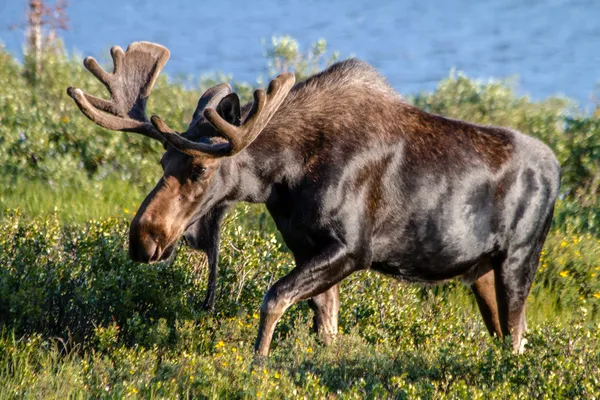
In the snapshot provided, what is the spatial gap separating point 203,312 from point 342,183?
1624mm

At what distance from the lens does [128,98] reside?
20.5ft

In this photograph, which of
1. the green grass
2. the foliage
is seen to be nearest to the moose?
the foliage

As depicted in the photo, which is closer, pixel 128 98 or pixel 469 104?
pixel 128 98

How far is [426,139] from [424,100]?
8787 millimetres

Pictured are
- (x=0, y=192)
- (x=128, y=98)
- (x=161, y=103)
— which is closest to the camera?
Result: (x=128, y=98)

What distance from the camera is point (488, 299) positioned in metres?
7.10

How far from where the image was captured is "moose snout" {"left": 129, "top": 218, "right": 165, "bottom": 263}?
5.54m

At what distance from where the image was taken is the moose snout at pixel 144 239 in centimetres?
554

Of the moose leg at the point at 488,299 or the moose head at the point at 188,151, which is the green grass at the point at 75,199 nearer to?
the moose head at the point at 188,151

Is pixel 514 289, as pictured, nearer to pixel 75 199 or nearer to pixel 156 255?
pixel 156 255

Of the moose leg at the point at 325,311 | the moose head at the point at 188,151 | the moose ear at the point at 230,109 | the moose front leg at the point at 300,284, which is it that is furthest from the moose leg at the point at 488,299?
the moose ear at the point at 230,109

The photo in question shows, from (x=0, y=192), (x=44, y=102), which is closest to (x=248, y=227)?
(x=0, y=192)

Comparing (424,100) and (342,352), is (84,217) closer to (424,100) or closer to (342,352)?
(342,352)

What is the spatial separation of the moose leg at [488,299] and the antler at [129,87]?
8.66ft
